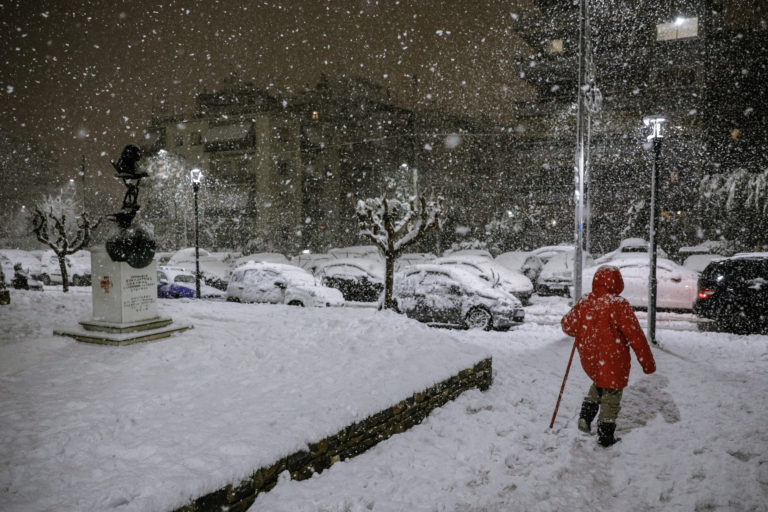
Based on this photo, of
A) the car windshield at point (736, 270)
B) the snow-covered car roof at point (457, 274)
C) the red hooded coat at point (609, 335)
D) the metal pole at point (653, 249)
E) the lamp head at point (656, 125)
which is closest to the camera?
the red hooded coat at point (609, 335)

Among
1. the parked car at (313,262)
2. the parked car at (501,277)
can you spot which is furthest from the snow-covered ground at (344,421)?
the parked car at (313,262)

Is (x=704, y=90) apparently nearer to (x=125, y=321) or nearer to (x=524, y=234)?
(x=524, y=234)

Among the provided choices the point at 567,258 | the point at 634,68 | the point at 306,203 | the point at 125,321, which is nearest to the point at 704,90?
the point at 634,68

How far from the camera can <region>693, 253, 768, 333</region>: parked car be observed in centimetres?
1041

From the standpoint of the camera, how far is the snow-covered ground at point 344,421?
3240mm

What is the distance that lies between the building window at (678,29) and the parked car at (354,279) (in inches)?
1241

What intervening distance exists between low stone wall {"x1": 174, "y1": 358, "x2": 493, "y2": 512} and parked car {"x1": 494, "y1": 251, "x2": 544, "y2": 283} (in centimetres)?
1306

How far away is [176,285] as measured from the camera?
1630 centimetres

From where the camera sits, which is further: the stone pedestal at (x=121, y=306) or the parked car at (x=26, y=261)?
the parked car at (x=26, y=261)

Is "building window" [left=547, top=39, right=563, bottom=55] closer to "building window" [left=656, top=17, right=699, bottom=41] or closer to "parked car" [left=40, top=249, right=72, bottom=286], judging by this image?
"building window" [left=656, top=17, right=699, bottom=41]

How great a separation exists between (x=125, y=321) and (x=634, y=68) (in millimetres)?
37375

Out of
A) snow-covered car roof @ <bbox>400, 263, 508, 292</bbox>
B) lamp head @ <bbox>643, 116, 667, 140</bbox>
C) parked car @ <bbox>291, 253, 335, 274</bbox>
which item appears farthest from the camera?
parked car @ <bbox>291, 253, 335, 274</bbox>

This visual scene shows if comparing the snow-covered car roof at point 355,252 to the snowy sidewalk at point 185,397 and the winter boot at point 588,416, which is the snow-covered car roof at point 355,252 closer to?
the snowy sidewalk at point 185,397

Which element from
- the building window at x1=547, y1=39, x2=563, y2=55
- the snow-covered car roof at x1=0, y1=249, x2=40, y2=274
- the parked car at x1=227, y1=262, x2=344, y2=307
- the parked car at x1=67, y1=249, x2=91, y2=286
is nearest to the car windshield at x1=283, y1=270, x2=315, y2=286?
the parked car at x1=227, y1=262, x2=344, y2=307
